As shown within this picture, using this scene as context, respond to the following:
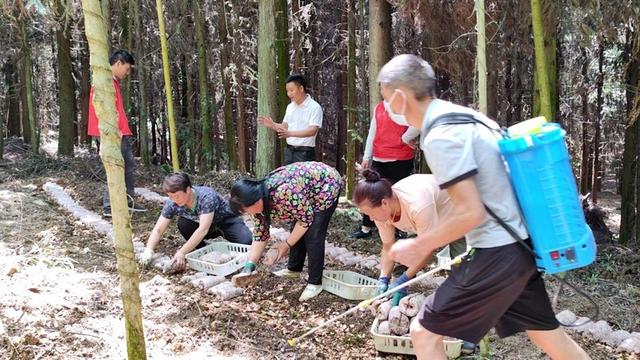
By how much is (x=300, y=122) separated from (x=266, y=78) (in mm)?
1541

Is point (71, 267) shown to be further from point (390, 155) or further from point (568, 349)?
point (568, 349)

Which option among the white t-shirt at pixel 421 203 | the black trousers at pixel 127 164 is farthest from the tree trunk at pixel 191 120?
the white t-shirt at pixel 421 203

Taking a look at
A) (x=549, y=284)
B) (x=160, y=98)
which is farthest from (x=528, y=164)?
(x=160, y=98)

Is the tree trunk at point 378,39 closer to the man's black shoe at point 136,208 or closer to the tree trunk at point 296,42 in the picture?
the man's black shoe at point 136,208

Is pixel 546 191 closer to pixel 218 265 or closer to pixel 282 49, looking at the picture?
pixel 218 265

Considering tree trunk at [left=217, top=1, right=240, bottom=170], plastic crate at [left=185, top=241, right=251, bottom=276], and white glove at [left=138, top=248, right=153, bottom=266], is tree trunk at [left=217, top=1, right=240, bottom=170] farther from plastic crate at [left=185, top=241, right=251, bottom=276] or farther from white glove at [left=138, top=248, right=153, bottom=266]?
white glove at [left=138, top=248, right=153, bottom=266]

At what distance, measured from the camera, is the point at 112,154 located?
2451mm

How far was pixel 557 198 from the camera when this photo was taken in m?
1.98

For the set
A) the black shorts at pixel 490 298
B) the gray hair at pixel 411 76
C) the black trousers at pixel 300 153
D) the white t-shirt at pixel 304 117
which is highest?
the gray hair at pixel 411 76

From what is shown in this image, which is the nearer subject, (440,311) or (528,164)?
(528,164)

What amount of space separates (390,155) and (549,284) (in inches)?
68.5

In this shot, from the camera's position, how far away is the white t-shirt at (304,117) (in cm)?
587

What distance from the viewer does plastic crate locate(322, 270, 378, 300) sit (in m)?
4.16

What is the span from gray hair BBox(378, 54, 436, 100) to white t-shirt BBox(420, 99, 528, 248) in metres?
0.06
